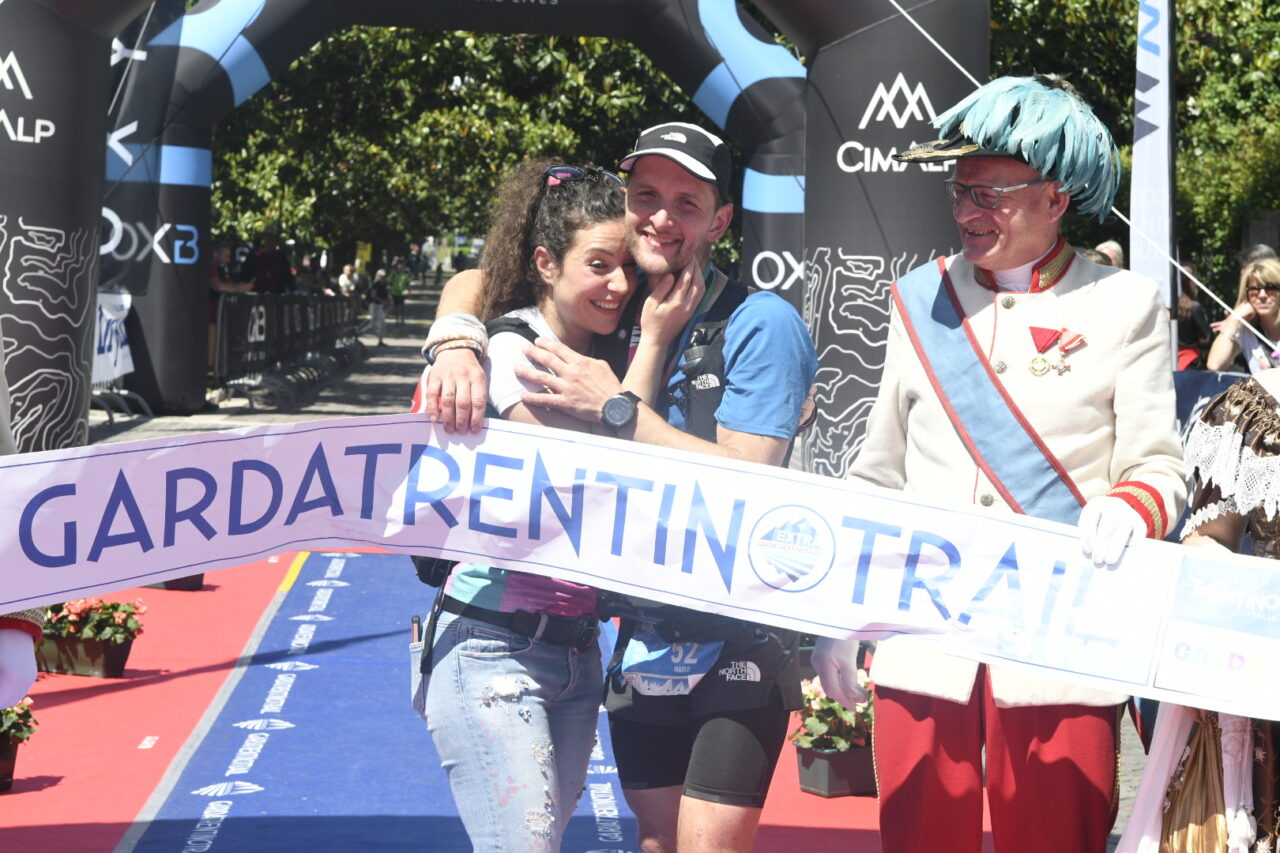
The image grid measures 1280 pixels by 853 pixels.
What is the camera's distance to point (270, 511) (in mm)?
3473

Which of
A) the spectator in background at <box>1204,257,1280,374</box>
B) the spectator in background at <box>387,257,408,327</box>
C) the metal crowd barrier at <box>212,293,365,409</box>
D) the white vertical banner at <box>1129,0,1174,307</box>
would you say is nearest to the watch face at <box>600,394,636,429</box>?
the white vertical banner at <box>1129,0,1174,307</box>

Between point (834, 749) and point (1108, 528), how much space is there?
3.09 meters

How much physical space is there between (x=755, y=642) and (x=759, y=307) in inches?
27.3

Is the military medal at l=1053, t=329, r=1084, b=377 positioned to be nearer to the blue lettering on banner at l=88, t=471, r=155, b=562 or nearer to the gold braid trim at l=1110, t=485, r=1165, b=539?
the gold braid trim at l=1110, t=485, r=1165, b=539

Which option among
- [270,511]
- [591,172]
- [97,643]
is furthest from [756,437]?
[97,643]

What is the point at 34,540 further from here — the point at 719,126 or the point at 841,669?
the point at 719,126

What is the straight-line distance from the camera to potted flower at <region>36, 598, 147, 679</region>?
723cm

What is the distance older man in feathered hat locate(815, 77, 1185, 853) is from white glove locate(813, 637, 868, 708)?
0.06 metres

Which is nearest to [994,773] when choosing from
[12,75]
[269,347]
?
[12,75]

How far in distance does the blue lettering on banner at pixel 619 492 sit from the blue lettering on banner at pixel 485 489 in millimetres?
188

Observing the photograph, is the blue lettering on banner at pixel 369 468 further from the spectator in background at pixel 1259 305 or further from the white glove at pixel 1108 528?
the spectator in background at pixel 1259 305

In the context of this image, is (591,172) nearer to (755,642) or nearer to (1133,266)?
(755,642)

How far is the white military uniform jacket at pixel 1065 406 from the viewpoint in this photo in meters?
3.06

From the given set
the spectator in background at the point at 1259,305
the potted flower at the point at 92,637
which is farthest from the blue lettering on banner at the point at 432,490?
the spectator in background at the point at 1259,305
